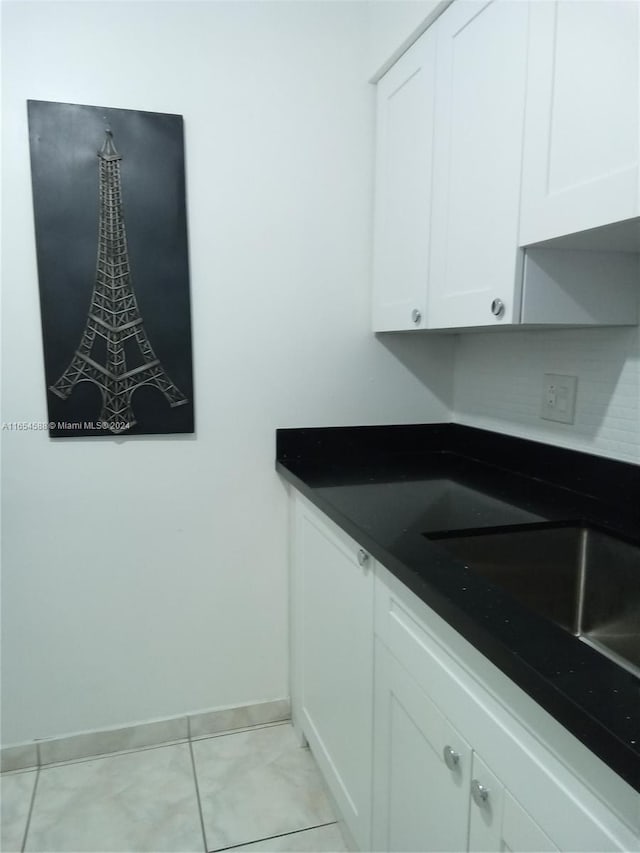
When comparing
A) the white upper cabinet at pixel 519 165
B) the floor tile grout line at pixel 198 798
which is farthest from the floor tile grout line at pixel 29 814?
the white upper cabinet at pixel 519 165

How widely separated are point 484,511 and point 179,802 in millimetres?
1219

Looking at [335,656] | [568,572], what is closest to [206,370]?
[335,656]

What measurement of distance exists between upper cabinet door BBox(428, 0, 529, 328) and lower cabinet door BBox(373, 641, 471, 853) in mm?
780

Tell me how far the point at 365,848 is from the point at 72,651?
1.03m

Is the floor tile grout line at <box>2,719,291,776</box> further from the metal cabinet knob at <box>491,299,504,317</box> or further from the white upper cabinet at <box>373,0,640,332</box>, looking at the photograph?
the metal cabinet knob at <box>491,299,504,317</box>

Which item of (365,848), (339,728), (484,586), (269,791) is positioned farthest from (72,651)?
(484,586)

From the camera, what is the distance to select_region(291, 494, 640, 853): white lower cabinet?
64cm

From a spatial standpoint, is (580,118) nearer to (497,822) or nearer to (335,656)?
(497,822)

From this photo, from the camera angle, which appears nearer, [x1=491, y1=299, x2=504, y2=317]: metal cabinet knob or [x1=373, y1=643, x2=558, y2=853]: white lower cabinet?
[x1=373, y1=643, x2=558, y2=853]: white lower cabinet

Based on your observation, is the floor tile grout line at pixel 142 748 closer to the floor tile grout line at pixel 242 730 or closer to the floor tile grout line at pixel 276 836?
the floor tile grout line at pixel 242 730

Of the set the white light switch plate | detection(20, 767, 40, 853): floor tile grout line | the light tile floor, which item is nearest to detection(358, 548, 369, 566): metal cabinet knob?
the white light switch plate

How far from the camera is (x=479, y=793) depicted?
79 centimetres

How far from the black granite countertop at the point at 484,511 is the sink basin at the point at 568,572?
30mm

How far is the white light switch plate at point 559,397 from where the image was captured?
1.45 meters
